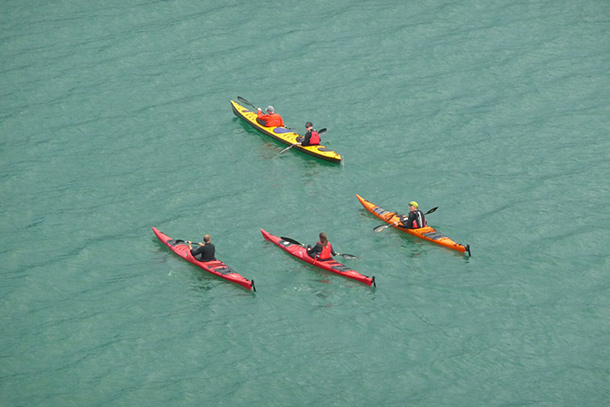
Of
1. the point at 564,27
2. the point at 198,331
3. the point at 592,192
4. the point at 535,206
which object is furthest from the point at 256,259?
the point at 564,27

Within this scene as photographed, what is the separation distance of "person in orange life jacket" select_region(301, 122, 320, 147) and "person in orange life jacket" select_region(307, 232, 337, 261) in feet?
27.9

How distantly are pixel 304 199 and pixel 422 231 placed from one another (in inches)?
204

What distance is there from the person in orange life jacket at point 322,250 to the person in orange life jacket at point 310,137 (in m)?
8.50

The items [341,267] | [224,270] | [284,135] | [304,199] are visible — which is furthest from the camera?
[284,135]

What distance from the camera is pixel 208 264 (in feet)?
89.8

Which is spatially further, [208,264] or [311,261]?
[311,261]

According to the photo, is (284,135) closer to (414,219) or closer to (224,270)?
(414,219)

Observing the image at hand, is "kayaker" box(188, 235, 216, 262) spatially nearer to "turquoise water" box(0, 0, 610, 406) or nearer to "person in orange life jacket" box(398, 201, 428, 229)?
"turquoise water" box(0, 0, 610, 406)

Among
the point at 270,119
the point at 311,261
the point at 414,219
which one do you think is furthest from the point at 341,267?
the point at 270,119

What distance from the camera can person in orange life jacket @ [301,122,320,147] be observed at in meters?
35.1

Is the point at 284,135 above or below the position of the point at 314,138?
below

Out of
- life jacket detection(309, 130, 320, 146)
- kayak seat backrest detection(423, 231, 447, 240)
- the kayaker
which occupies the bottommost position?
kayak seat backrest detection(423, 231, 447, 240)

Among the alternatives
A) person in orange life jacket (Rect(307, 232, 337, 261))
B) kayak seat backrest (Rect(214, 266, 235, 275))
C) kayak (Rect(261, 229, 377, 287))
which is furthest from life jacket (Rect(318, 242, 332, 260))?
kayak seat backrest (Rect(214, 266, 235, 275))

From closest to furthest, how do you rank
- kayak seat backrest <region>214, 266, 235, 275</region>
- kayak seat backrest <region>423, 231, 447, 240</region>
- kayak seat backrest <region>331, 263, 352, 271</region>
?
kayak seat backrest <region>214, 266, 235, 275</region>
kayak seat backrest <region>331, 263, 352, 271</region>
kayak seat backrest <region>423, 231, 447, 240</region>
